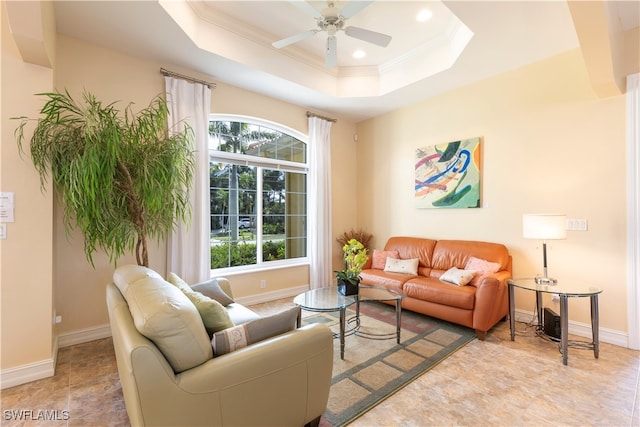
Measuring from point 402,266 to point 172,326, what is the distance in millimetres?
3318

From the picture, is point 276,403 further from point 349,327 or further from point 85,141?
point 85,141

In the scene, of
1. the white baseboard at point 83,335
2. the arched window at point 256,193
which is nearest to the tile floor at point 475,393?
the white baseboard at point 83,335

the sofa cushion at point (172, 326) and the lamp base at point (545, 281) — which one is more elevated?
the sofa cushion at point (172, 326)

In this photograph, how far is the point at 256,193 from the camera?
4359 millimetres

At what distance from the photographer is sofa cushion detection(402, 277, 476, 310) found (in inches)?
120

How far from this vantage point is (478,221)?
3.92 meters

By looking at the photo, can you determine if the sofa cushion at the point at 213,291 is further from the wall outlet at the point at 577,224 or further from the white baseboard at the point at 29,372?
the wall outlet at the point at 577,224

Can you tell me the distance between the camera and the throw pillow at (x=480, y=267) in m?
3.33

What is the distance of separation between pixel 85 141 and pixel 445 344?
148 inches

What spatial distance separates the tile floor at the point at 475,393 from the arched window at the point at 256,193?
1885mm

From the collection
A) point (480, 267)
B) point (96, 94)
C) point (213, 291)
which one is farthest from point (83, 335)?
point (480, 267)

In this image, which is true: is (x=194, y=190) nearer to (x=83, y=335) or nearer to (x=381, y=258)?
(x=83, y=335)

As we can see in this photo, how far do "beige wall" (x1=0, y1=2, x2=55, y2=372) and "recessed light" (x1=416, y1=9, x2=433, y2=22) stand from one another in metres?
3.33

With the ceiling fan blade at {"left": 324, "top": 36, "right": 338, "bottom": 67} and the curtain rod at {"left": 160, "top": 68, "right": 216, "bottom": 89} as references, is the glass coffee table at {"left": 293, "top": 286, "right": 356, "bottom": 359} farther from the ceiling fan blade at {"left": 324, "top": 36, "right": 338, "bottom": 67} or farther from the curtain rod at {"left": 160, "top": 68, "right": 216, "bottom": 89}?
the curtain rod at {"left": 160, "top": 68, "right": 216, "bottom": 89}
